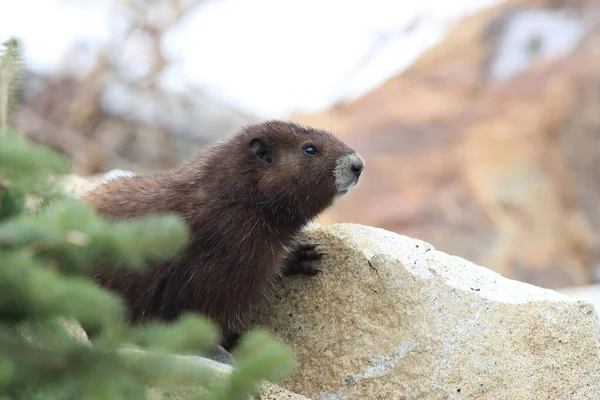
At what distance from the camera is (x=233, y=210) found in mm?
4309

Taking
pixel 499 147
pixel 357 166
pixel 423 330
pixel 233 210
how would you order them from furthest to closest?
1. pixel 499 147
2. pixel 357 166
3. pixel 233 210
4. pixel 423 330

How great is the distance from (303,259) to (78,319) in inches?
102

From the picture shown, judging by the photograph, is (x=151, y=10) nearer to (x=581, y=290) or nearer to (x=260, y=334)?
(x=581, y=290)

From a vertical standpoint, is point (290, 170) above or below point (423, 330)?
above

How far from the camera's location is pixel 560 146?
11219 mm

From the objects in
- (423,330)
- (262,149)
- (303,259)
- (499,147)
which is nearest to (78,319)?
(423,330)

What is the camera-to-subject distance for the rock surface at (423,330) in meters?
3.84

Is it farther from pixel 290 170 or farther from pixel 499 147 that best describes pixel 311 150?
pixel 499 147

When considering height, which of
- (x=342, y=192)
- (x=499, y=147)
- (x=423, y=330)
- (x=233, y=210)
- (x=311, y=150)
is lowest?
(x=423, y=330)

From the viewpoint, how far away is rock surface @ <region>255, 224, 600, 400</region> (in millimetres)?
3838

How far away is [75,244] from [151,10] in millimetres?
10534

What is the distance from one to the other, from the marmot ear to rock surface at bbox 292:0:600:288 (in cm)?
504

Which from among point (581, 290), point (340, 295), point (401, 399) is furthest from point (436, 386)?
point (581, 290)

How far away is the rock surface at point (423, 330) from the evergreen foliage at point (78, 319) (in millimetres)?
2032
